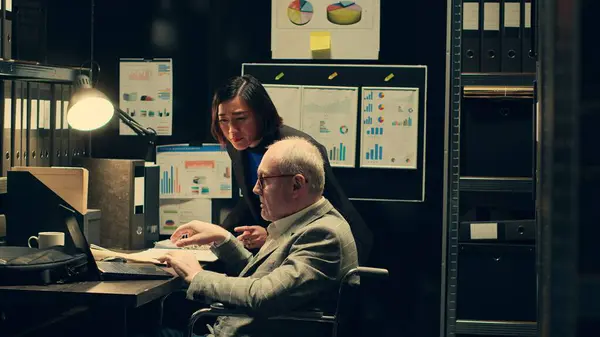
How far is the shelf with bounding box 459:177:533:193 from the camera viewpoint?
317cm

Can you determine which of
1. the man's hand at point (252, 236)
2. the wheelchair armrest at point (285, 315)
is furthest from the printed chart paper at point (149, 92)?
the wheelchair armrest at point (285, 315)

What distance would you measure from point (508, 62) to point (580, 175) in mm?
2746

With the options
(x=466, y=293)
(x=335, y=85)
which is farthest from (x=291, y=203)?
(x=335, y=85)

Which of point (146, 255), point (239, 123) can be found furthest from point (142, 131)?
point (146, 255)

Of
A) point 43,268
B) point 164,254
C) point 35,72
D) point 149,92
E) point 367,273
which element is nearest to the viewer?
point 367,273

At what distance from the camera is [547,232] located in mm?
496

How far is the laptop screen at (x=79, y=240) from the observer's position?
2.40 meters

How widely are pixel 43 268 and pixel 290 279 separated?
0.68 meters

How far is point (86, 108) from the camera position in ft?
10.1

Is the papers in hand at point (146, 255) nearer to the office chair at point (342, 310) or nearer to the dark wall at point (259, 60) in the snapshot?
the office chair at point (342, 310)

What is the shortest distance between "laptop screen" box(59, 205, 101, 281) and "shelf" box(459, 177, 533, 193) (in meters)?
1.43

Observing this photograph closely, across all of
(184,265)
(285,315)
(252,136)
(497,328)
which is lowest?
(497,328)

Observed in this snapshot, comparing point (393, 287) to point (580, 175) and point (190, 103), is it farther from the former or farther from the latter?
point (580, 175)

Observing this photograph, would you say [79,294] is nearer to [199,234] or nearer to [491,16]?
[199,234]
